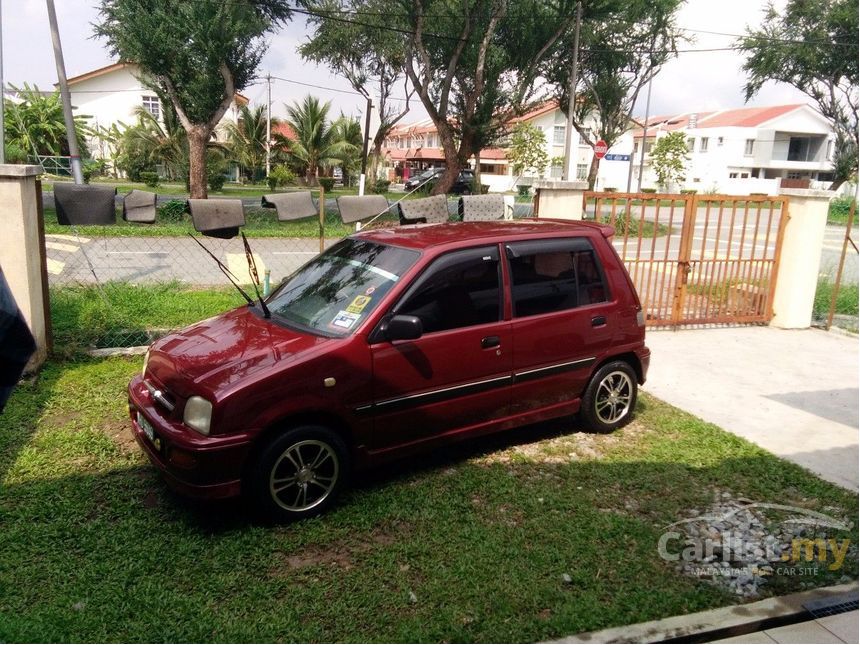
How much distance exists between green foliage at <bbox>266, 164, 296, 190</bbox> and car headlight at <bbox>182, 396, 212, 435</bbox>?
33954 mm

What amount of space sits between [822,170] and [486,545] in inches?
2553

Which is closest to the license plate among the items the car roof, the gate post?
the car roof

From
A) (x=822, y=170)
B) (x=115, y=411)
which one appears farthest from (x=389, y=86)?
(x=822, y=170)

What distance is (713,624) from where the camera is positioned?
328 cm

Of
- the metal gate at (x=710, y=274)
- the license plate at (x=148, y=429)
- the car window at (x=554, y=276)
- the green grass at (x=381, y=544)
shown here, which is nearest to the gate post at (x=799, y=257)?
the metal gate at (x=710, y=274)

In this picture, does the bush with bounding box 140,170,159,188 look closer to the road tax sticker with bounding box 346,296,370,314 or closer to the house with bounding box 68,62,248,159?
the house with bounding box 68,62,248,159

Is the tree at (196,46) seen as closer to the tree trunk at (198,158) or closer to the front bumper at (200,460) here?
the tree trunk at (198,158)

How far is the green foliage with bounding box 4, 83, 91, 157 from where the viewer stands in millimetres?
29703

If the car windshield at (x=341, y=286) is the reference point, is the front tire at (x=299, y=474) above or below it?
below

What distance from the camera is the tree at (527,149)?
37.3 meters

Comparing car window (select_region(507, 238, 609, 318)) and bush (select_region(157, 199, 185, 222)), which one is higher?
car window (select_region(507, 238, 609, 318))

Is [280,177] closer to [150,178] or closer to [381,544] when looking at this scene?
[150,178]

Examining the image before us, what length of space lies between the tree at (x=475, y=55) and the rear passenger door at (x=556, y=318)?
1730 cm

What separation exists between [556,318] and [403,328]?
1.46 m
